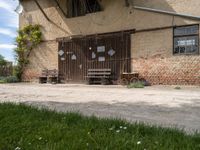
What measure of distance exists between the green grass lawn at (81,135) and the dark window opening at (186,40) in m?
12.7

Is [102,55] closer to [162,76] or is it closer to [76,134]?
[162,76]

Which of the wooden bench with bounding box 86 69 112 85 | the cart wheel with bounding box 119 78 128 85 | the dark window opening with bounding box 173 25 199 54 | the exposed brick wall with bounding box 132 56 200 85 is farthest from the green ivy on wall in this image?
the dark window opening with bounding box 173 25 199 54

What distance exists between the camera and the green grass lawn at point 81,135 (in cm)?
446

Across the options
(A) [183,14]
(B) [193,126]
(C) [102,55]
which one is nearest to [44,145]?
(B) [193,126]

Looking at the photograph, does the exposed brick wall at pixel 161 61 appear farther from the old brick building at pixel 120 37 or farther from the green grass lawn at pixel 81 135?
the green grass lawn at pixel 81 135

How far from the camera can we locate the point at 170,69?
61.4 ft

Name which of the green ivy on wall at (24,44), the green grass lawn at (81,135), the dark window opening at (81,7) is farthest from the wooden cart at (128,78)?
the green grass lawn at (81,135)

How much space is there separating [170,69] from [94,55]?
5189 millimetres

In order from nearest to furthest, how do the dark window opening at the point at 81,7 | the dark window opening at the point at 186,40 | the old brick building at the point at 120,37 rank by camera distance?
the dark window opening at the point at 186,40 → the old brick building at the point at 120,37 → the dark window opening at the point at 81,7

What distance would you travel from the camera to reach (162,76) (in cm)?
1908

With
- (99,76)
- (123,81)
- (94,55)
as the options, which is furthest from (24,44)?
(123,81)

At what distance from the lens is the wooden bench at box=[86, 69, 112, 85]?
69.1ft

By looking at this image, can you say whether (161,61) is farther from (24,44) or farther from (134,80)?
(24,44)

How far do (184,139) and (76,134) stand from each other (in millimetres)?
1393
